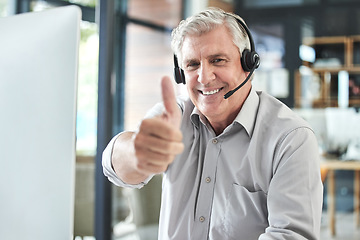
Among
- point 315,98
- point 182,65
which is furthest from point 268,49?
point 182,65

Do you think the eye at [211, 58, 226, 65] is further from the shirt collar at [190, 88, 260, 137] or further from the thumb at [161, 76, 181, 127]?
the thumb at [161, 76, 181, 127]

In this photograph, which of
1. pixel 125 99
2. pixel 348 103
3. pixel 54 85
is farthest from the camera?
pixel 125 99

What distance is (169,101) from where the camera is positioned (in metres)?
0.94

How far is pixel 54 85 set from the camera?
902 mm

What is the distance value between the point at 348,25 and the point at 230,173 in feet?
7.55

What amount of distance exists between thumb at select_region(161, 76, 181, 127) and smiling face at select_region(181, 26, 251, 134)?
546 millimetres

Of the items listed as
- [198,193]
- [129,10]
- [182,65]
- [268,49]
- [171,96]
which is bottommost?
[198,193]

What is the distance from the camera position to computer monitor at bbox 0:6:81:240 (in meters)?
0.89

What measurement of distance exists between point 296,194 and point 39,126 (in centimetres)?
70

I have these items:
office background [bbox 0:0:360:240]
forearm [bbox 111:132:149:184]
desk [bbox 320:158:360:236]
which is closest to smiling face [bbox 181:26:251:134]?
forearm [bbox 111:132:149:184]

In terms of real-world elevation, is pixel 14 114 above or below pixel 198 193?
above

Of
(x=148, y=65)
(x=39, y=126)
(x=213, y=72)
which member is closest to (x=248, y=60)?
(x=213, y=72)

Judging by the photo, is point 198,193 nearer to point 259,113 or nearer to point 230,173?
point 230,173

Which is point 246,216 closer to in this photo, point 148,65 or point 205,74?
point 205,74
